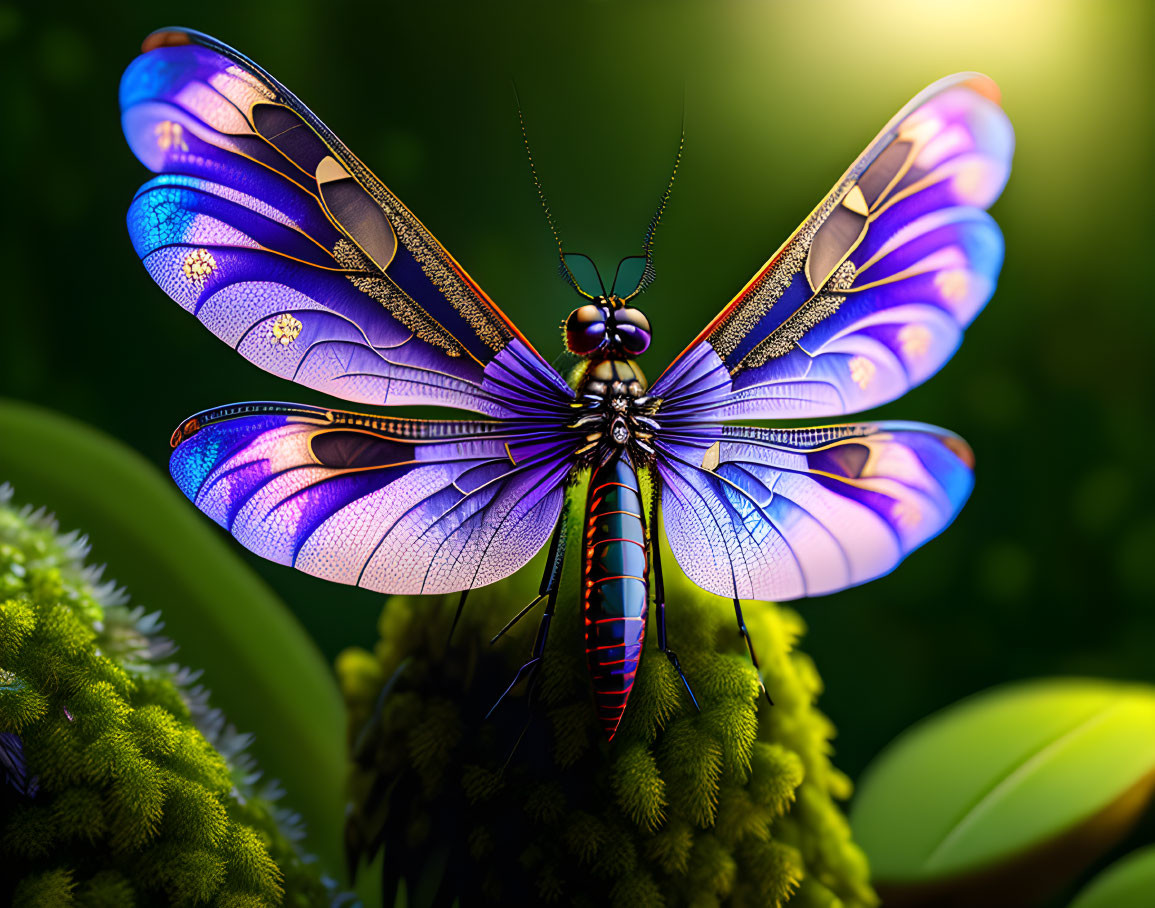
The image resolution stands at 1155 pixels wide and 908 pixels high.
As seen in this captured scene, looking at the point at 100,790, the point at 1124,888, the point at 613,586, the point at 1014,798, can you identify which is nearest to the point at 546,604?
the point at 613,586

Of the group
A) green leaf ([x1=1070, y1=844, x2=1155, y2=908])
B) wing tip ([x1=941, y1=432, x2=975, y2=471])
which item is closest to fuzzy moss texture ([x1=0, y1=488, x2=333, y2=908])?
wing tip ([x1=941, y1=432, x2=975, y2=471])

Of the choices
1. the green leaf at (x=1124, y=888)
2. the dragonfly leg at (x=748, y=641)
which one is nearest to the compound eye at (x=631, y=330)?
the dragonfly leg at (x=748, y=641)

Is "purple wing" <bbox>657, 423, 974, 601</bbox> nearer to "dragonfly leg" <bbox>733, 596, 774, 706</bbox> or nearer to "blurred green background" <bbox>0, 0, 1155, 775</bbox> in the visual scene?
"dragonfly leg" <bbox>733, 596, 774, 706</bbox>

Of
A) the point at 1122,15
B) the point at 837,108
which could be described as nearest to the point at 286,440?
the point at 837,108

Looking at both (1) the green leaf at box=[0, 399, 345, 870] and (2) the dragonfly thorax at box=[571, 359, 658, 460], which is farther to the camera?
(1) the green leaf at box=[0, 399, 345, 870]

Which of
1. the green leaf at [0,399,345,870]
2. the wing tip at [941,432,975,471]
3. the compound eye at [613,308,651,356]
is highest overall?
the wing tip at [941,432,975,471]

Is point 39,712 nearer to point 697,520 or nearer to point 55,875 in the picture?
point 55,875

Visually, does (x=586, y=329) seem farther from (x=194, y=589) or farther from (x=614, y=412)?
(x=194, y=589)

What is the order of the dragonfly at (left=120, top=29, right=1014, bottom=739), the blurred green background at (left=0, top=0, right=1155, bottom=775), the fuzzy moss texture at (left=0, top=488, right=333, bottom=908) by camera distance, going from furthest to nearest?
the blurred green background at (left=0, top=0, right=1155, bottom=775) < the dragonfly at (left=120, top=29, right=1014, bottom=739) < the fuzzy moss texture at (left=0, top=488, right=333, bottom=908)
